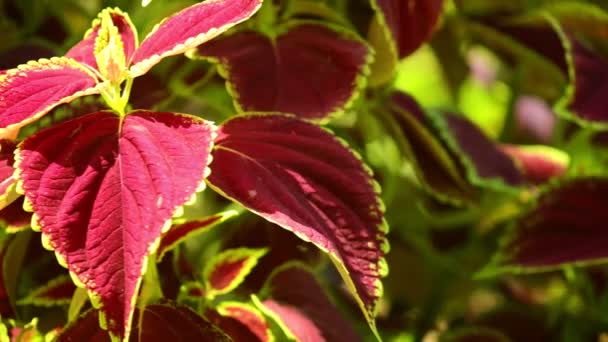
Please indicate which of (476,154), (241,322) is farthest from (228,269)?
(476,154)

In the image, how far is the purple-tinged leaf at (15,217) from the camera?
0.61 m

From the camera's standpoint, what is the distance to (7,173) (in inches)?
23.1

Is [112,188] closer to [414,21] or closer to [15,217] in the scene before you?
[15,217]

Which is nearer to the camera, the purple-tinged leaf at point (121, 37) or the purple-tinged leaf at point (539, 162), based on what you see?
the purple-tinged leaf at point (121, 37)

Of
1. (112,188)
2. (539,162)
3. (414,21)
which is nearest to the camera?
(112,188)

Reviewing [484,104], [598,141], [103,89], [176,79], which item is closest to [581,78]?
[598,141]

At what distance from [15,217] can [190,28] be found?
16cm

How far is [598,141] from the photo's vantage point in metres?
0.96

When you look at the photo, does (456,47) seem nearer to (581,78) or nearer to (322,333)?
(581,78)

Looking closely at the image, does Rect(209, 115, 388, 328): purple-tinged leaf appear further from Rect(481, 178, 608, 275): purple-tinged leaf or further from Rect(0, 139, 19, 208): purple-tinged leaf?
Rect(481, 178, 608, 275): purple-tinged leaf

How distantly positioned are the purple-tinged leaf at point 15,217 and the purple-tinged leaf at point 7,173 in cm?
2

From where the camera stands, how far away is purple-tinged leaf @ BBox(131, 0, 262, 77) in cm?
58

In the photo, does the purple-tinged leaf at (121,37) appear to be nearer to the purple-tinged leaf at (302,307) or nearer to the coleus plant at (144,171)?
the coleus plant at (144,171)

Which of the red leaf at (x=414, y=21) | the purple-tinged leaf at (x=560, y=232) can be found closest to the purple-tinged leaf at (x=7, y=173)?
the red leaf at (x=414, y=21)
